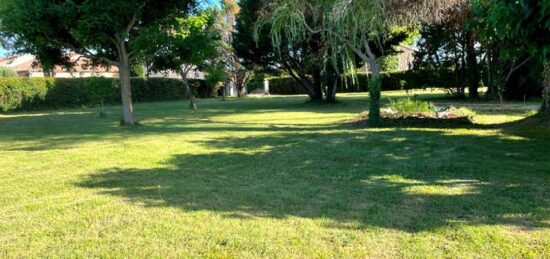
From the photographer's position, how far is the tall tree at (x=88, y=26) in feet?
40.6

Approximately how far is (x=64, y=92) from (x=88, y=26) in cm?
1951

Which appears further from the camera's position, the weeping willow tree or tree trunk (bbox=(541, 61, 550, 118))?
tree trunk (bbox=(541, 61, 550, 118))

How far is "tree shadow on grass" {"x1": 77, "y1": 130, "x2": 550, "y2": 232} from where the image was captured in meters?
4.58

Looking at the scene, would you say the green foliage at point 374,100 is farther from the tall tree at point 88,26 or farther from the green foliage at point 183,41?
the tall tree at point 88,26

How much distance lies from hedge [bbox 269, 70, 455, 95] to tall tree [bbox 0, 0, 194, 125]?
24.5ft

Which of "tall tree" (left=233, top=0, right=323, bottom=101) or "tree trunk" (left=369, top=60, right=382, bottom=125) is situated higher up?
"tall tree" (left=233, top=0, right=323, bottom=101)

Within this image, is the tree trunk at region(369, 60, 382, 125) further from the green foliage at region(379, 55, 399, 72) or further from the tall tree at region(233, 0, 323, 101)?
the green foliage at region(379, 55, 399, 72)

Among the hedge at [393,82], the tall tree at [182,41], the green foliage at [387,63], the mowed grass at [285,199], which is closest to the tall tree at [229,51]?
the hedge at [393,82]

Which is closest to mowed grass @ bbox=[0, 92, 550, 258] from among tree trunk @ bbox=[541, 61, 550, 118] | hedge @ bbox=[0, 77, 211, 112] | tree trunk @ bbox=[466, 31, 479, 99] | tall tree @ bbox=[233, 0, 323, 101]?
tree trunk @ bbox=[541, 61, 550, 118]

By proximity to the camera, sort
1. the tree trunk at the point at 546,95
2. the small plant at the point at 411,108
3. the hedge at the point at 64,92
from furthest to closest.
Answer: the hedge at the point at 64,92 → the small plant at the point at 411,108 → the tree trunk at the point at 546,95

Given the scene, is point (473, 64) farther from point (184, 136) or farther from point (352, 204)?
point (352, 204)

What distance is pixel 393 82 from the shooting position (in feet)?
145

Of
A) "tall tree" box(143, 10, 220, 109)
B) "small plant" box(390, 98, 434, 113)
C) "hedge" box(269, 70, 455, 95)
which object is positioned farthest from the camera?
"hedge" box(269, 70, 455, 95)

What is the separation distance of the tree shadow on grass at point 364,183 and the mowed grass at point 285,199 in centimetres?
2
